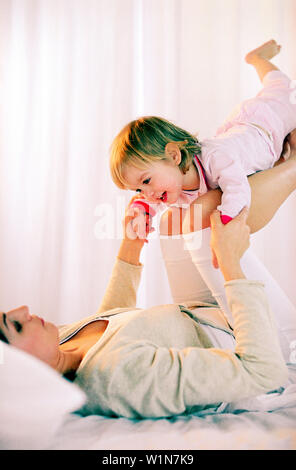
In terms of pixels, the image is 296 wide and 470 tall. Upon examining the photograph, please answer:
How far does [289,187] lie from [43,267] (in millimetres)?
1304

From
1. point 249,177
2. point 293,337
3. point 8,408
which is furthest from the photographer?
point 249,177

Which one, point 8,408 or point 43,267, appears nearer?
point 8,408

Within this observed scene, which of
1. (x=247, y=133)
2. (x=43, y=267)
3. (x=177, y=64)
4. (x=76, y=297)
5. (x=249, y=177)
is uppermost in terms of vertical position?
(x=177, y=64)

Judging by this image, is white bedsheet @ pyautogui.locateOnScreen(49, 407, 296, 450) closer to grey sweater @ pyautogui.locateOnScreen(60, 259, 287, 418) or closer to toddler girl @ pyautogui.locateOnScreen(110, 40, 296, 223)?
grey sweater @ pyautogui.locateOnScreen(60, 259, 287, 418)

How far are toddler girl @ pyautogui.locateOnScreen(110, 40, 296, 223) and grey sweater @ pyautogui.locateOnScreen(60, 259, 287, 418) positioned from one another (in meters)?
0.40

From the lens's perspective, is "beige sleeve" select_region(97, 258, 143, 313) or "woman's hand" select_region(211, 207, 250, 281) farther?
"beige sleeve" select_region(97, 258, 143, 313)

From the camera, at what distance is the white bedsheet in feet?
2.29

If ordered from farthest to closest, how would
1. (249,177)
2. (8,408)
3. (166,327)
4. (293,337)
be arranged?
(249,177)
(293,337)
(166,327)
(8,408)

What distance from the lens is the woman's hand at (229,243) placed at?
924mm

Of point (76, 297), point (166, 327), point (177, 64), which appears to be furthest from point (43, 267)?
point (166, 327)

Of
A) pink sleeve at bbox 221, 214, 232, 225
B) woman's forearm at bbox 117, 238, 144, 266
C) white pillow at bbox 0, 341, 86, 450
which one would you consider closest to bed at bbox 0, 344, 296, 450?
white pillow at bbox 0, 341, 86, 450

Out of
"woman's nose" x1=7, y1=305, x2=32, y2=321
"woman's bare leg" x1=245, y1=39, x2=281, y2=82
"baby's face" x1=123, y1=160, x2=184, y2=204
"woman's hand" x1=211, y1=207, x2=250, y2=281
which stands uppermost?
"woman's bare leg" x1=245, y1=39, x2=281, y2=82

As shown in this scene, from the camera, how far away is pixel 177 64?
1.99 m

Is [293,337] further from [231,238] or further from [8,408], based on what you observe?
[8,408]
